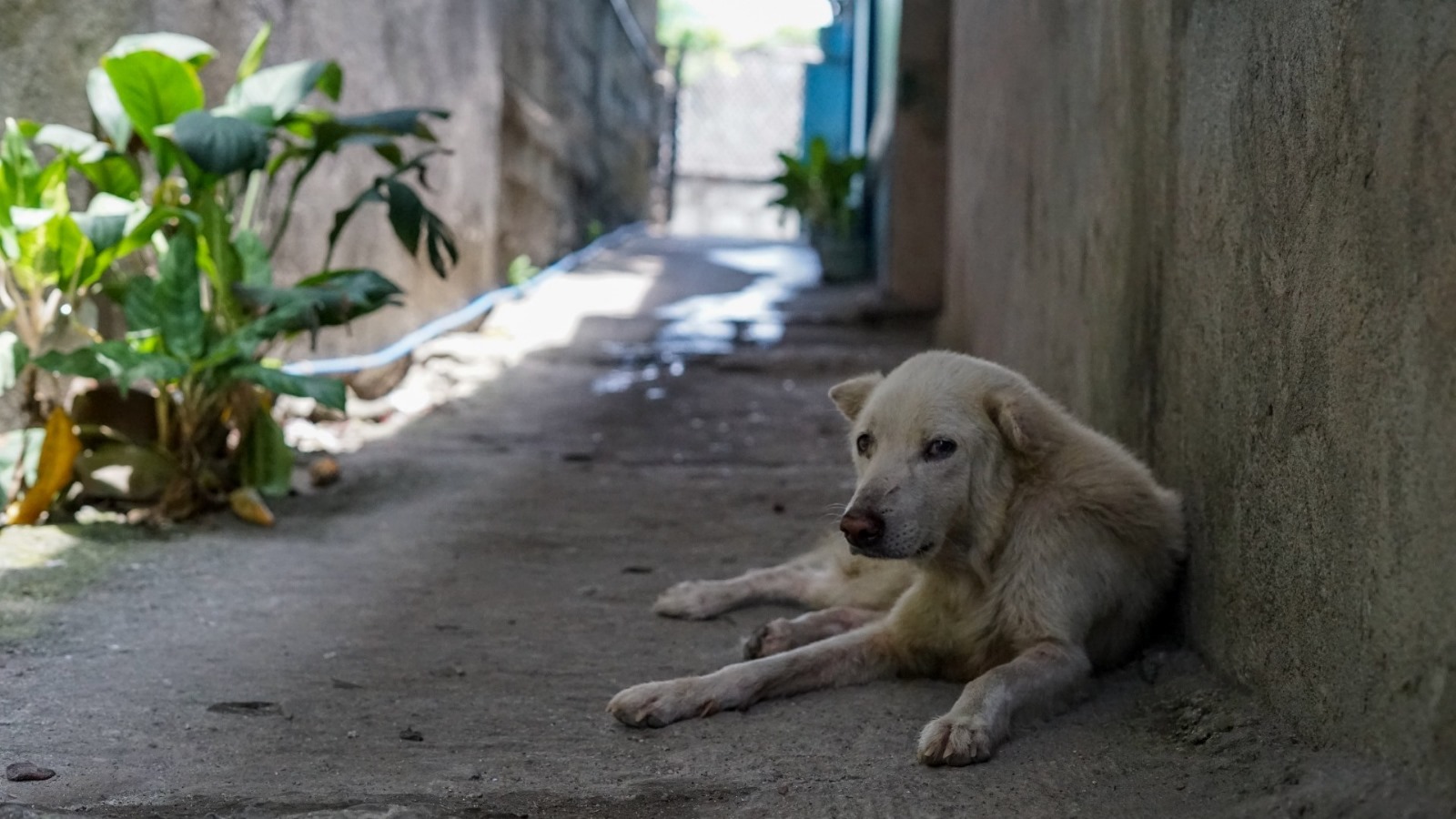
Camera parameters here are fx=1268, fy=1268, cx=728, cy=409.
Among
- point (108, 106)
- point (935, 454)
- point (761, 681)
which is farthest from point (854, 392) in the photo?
point (108, 106)

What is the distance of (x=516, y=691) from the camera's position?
2.73 m

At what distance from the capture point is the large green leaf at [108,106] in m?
3.99

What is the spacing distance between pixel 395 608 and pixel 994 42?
12.1 ft

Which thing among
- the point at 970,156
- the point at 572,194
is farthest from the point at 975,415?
the point at 572,194

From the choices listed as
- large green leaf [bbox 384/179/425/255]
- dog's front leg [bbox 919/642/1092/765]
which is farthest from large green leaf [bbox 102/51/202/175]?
dog's front leg [bbox 919/642/1092/765]

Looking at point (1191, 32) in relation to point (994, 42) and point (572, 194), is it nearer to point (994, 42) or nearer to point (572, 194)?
point (994, 42)

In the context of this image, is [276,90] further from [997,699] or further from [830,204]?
[830,204]

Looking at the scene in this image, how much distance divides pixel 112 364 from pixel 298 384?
52 cm

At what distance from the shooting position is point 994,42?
5.54 meters

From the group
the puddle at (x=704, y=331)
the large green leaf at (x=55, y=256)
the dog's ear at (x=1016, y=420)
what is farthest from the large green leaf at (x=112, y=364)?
the puddle at (x=704, y=331)

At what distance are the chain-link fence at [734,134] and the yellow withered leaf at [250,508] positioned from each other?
16.2 metres

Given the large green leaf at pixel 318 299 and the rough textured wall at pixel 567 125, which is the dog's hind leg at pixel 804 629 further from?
the rough textured wall at pixel 567 125

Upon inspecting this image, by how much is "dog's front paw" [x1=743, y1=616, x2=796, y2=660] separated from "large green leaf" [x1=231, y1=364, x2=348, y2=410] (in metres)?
1.65

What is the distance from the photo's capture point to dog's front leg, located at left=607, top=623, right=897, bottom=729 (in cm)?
253
